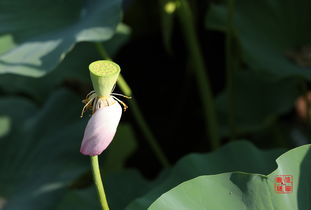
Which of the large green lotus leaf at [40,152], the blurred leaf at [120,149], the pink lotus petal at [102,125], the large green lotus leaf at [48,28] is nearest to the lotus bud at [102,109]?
the pink lotus petal at [102,125]

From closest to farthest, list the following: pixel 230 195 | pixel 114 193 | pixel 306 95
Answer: pixel 230 195 < pixel 114 193 < pixel 306 95

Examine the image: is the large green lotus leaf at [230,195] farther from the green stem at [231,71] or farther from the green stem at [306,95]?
the green stem at [306,95]

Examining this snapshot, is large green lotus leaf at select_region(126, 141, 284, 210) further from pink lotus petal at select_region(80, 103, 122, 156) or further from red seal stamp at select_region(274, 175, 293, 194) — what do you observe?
pink lotus petal at select_region(80, 103, 122, 156)

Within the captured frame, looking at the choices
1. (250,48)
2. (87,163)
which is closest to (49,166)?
(87,163)

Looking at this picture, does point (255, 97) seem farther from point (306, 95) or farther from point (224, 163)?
point (224, 163)

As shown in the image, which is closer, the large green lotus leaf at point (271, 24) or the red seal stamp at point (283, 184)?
the red seal stamp at point (283, 184)

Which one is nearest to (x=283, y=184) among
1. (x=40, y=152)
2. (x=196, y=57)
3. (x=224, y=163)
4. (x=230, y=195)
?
(x=230, y=195)
